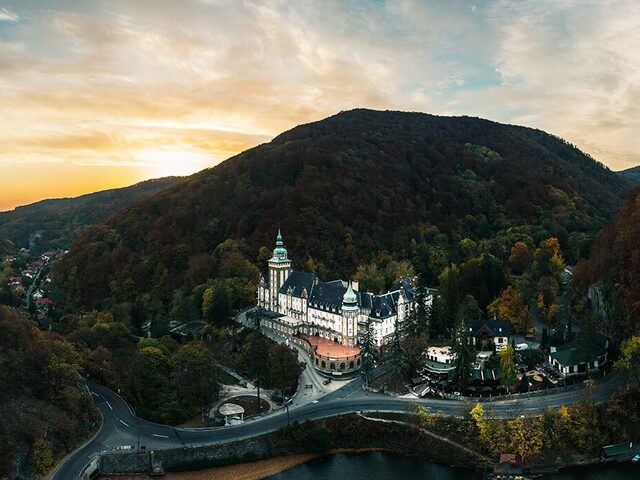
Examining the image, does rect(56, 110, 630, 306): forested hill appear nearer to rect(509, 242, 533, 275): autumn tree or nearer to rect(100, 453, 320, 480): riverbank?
rect(509, 242, 533, 275): autumn tree

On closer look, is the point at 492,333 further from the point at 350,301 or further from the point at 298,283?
the point at 298,283

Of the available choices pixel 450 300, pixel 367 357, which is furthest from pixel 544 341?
pixel 367 357

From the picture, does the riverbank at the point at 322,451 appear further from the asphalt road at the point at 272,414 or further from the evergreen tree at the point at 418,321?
the evergreen tree at the point at 418,321

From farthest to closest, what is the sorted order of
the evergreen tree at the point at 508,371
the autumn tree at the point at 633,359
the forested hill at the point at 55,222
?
the forested hill at the point at 55,222 < the evergreen tree at the point at 508,371 < the autumn tree at the point at 633,359

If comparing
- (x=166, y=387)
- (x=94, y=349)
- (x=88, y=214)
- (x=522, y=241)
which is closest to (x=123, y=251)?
(x=94, y=349)

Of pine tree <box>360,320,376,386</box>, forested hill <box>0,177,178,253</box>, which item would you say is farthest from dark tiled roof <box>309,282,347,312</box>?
forested hill <box>0,177,178,253</box>

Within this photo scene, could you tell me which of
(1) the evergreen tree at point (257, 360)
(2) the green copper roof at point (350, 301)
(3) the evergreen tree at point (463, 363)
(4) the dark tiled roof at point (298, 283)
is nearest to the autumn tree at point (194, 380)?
(1) the evergreen tree at point (257, 360)
